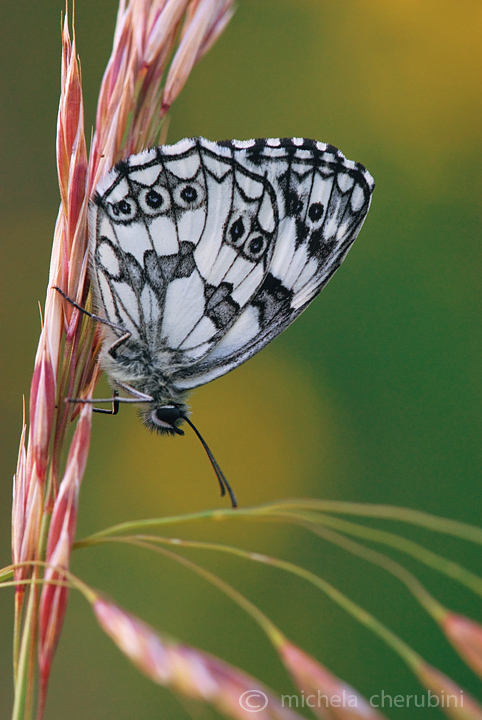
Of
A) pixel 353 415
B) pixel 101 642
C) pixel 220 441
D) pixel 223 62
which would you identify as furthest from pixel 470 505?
pixel 223 62

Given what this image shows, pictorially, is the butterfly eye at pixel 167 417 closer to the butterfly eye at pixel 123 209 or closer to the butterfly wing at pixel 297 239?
the butterfly wing at pixel 297 239

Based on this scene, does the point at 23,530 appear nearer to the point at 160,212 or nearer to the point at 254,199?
the point at 160,212

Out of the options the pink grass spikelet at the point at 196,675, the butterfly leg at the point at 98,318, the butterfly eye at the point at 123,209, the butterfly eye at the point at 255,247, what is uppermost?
the butterfly eye at the point at 123,209

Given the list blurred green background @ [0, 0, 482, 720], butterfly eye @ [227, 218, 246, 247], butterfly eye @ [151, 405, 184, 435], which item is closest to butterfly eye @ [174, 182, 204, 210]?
butterfly eye @ [227, 218, 246, 247]

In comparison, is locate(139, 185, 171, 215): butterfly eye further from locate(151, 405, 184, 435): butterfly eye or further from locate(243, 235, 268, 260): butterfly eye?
locate(151, 405, 184, 435): butterfly eye

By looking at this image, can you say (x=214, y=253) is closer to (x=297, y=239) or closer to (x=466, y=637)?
(x=297, y=239)

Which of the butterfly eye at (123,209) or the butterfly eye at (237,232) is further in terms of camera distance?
the butterfly eye at (237,232)

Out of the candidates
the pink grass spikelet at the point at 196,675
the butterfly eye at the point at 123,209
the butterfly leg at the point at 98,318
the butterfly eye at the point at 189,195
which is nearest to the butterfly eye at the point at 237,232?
the butterfly eye at the point at 189,195
